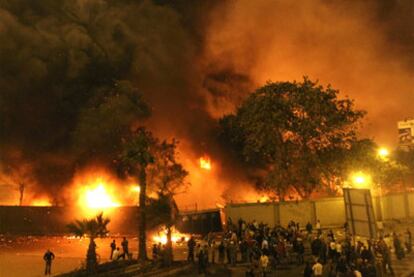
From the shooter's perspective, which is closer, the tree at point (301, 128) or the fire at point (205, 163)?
the tree at point (301, 128)

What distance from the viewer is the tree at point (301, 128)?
36.3 m

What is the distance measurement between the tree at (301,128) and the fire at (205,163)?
23.9m

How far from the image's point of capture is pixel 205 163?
203 feet

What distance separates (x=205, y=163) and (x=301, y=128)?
26983 mm

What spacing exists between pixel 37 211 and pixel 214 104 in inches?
1302

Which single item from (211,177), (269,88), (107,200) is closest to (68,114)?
(107,200)

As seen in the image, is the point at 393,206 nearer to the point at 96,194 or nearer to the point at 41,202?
the point at 96,194

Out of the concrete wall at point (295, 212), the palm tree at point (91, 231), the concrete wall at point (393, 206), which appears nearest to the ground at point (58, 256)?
the palm tree at point (91, 231)

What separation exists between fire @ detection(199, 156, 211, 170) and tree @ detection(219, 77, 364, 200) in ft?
78.5

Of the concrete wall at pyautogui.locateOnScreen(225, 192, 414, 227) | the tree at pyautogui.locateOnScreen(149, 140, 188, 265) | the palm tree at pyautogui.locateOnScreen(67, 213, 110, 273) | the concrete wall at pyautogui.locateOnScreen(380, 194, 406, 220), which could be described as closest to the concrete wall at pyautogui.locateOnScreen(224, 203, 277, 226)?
the concrete wall at pyautogui.locateOnScreen(225, 192, 414, 227)

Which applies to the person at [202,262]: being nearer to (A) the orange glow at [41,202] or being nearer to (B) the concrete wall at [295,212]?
(B) the concrete wall at [295,212]

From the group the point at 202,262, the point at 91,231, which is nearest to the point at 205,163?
the point at 91,231

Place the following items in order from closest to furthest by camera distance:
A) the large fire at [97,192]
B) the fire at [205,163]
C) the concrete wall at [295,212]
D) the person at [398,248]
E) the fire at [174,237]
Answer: the person at [398,248] < the fire at [174,237] < the concrete wall at [295,212] < the large fire at [97,192] < the fire at [205,163]

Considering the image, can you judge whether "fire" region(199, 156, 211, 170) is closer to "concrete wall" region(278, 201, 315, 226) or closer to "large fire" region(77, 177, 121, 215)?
"large fire" region(77, 177, 121, 215)
